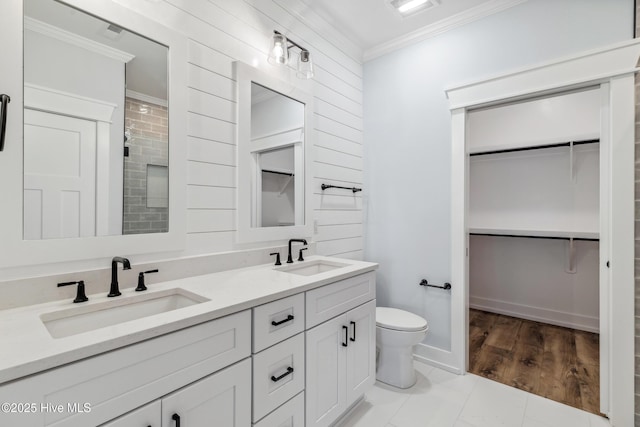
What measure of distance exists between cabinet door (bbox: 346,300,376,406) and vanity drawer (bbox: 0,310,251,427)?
0.82 meters

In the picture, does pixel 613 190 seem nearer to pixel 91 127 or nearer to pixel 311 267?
pixel 311 267

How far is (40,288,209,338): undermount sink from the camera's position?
1.07m

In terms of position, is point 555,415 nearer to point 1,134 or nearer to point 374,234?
point 374,234

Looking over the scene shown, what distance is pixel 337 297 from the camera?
5.48 ft

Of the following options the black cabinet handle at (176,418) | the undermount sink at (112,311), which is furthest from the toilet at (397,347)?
the black cabinet handle at (176,418)

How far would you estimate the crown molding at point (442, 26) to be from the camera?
218 centimetres

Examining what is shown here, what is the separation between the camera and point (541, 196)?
10.8 ft

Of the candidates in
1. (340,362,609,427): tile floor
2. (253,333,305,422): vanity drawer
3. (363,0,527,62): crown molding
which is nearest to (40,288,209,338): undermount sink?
(253,333,305,422): vanity drawer

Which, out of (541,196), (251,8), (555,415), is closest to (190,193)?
(251,8)

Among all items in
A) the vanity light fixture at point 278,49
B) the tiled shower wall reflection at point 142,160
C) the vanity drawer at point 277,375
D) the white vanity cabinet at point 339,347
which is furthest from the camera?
Answer: the vanity light fixture at point 278,49

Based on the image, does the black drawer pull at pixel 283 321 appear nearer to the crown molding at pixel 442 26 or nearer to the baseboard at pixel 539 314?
the crown molding at pixel 442 26

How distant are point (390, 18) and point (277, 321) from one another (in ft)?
7.93

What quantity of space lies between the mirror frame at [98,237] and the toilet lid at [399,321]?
1.50m

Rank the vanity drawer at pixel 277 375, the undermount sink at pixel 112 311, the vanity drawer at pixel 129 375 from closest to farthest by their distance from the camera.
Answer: the vanity drawer at pixel 129 375, the undermount sink at pixel 112 311, the vanity drawer at pixel 277 375
